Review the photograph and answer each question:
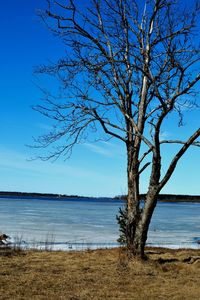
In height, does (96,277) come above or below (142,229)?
below

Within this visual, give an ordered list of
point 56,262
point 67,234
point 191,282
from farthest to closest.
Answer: point 67,234 → point 56,262 → point 191,282

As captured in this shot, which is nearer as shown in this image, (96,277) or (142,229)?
(96,277)

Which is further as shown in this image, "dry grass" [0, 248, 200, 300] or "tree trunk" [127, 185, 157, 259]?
"tree trunk" [127, 185, 157, 259]

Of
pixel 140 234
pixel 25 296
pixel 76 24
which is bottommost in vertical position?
pixel 25 296

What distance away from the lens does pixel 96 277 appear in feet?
29.3

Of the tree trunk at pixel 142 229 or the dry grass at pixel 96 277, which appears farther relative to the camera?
the tree trunk at pixel 142 229

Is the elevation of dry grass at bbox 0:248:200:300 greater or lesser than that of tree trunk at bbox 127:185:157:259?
lesser

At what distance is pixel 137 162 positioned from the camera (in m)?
12.3

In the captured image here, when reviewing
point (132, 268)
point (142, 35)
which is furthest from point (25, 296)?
point (142, 35)

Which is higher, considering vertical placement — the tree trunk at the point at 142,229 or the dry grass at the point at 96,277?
the tree trunk at the point at 142,229

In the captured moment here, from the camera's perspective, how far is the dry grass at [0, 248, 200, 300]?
755cm

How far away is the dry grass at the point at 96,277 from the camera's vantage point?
755 centimetres

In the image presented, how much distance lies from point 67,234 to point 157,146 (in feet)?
38.1

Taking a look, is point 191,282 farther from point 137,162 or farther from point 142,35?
point 142,35
